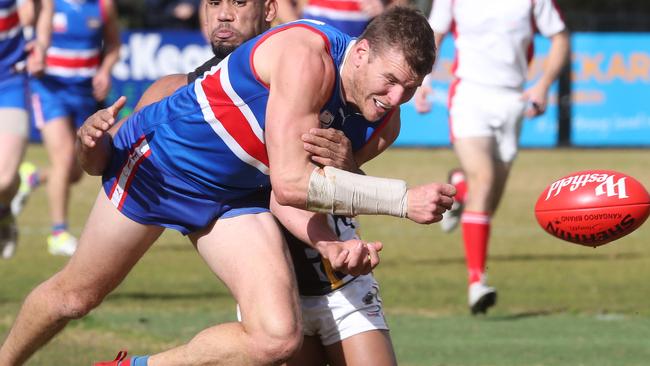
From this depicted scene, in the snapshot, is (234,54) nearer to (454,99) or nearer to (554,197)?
(554,197)

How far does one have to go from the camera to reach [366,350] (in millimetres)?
5648

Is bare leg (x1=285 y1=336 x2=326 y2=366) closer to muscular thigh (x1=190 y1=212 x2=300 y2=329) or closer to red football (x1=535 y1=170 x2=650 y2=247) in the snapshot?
muscular thigh (x1=190 y1=212 x2=300 y2=329)

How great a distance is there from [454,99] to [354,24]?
182cm

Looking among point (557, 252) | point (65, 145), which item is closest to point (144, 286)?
point (65, 145)

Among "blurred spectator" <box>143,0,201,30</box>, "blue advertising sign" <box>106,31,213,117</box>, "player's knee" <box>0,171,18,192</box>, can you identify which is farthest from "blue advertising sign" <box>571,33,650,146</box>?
"player's knee" <box>0,171,18,192</box>

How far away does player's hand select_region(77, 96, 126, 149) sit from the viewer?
213 inches

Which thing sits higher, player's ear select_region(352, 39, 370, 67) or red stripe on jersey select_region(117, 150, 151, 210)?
player's ear select_region(352, 39, 370, 67)

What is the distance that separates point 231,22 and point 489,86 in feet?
13.1

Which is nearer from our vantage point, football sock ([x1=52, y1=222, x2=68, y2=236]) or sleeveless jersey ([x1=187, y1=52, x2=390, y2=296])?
sleeveless jersey ([x1=187, y1=52, x2=390, y2=296])


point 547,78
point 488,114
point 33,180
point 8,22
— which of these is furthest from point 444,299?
point 33,180

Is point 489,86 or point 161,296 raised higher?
point 489,86

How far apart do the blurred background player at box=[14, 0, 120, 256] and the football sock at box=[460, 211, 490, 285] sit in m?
3.81

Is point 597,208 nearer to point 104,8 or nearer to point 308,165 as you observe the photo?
point 308,165

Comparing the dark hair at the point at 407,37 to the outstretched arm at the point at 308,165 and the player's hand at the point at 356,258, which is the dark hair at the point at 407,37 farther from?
the player's hand at the point at 356,258
